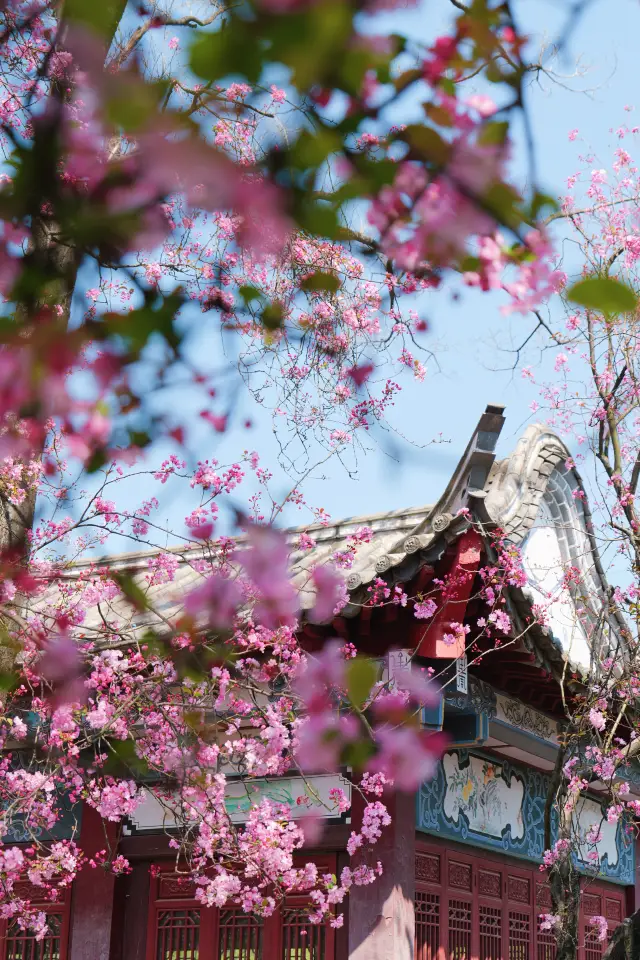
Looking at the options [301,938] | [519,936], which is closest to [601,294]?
[301,938]

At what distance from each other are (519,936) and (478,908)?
→ 0.94 m

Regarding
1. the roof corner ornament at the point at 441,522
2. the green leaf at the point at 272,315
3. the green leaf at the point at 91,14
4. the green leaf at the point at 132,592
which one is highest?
the roof corner ornament at the point at 441,522

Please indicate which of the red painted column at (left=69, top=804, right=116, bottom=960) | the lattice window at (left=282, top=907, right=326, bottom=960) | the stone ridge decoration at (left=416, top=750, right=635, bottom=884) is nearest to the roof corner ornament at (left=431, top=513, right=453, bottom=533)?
the stone ridge decoration at (left=416, top=750, right=635, bottom=884)

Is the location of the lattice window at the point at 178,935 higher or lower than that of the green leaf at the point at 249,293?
lower

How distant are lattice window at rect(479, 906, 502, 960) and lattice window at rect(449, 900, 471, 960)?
25 centimetres

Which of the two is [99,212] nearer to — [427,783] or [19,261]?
[19,261]

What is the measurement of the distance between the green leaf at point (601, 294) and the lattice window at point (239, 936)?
6.70m

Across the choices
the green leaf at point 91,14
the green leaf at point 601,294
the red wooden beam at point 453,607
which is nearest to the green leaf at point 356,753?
the green leaf at point 601,294

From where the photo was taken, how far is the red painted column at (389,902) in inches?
278

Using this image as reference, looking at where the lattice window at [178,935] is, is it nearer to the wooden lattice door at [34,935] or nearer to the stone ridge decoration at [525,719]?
the wooden lattice door at [34,935]

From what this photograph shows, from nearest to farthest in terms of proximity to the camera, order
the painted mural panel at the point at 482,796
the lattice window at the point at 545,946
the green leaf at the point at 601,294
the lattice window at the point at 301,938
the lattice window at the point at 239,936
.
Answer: the green leaf at the point at 601,294, the lattice window at the point at 301,938, the lattice window at the point at 239,936, the painted mural panel at the point at 482,796, the lattice window at the point at 545,946

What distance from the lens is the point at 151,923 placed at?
7.90 meters

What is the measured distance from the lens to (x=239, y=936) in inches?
299

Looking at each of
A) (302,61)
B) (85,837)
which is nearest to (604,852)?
(85,837)
